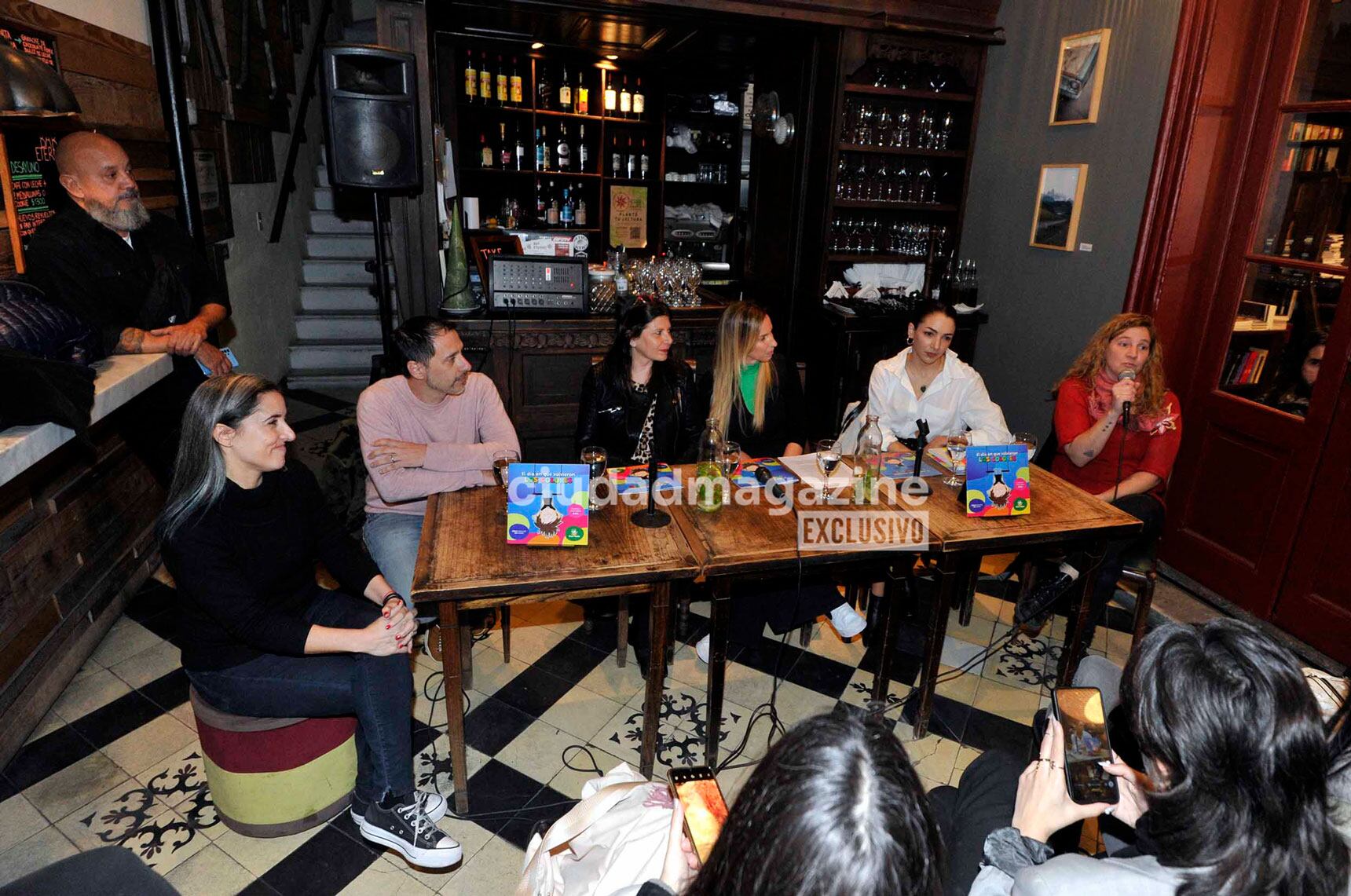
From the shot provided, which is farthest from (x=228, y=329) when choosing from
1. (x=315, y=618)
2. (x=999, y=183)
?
(x=999, y=183)

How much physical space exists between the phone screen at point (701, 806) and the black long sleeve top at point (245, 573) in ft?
3.60

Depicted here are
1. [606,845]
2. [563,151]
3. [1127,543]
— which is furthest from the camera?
[563,151]

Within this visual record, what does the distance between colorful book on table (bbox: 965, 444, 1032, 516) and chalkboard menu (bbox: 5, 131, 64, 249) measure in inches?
Answer: 124

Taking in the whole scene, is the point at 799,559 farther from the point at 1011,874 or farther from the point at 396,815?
the point at 396,815

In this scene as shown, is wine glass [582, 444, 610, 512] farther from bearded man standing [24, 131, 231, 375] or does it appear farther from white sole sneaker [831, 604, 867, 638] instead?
bearded man standing [24, 131, 231, 375]

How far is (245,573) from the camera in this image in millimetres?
1873

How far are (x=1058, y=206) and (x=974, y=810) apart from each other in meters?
3.76

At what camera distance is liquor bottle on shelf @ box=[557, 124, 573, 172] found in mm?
6348

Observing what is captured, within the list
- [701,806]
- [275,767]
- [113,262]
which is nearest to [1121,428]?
[701,806]

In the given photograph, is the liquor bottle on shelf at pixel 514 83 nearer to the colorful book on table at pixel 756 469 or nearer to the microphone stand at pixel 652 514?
the colorful book on table at pixel 756 469

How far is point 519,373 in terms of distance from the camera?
4398mm

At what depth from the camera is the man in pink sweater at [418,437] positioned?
8.33ft

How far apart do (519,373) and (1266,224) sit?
3.60 meters

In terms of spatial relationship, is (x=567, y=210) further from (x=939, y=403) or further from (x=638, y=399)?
(x=939, y=403)
